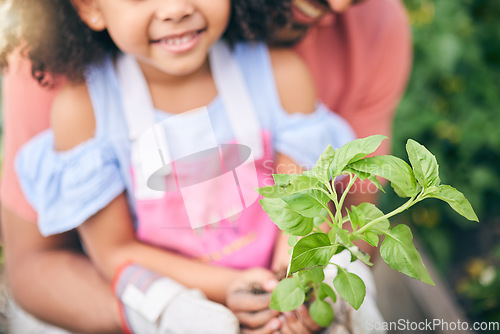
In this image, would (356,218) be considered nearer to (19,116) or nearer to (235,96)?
(235,96)

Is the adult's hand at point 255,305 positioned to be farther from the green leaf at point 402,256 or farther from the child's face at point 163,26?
the child's face at point 163,26

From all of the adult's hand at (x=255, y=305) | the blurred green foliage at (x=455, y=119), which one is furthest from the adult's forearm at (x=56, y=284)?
the blurred green foliage at (x=455, y=119)

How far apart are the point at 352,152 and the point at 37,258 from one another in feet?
1.39

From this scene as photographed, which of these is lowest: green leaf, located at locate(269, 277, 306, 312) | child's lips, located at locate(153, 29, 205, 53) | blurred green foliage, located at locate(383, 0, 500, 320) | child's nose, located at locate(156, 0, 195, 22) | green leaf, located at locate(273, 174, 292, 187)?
blurred green foliage, located at locate(383, 0, 500, 320)

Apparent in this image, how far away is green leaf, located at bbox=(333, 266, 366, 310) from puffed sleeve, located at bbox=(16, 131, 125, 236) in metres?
0.26

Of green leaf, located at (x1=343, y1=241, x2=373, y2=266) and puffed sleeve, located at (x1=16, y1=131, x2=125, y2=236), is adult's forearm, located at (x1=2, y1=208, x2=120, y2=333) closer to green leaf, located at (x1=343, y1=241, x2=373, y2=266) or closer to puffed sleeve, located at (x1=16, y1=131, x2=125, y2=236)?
puffed sleeve, located at (x1=16, y1=131, x2=125, y2=236)

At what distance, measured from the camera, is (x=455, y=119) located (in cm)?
137

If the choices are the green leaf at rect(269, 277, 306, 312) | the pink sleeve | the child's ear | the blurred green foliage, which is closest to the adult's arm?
the pink sleeve

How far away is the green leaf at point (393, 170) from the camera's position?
39 centimetres

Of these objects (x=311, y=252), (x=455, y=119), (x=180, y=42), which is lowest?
(x=455, y=119)

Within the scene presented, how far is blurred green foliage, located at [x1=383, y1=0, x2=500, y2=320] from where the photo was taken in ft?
4.31

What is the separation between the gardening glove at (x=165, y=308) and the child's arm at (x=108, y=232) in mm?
33

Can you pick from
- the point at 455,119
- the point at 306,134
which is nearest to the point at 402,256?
the point at 306,134

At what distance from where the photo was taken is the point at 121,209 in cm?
57
